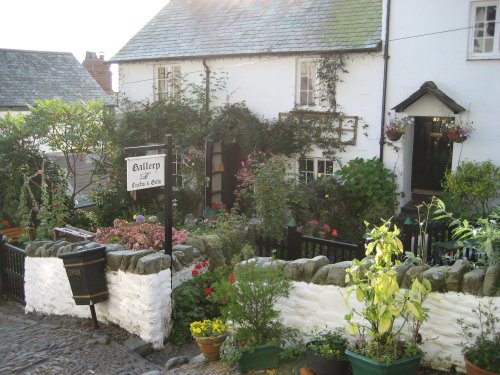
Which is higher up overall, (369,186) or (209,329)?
(369,186)

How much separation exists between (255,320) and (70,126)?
436 inches

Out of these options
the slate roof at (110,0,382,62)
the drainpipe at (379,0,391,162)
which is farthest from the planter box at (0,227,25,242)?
the drainpipe at (379,0,391,162)

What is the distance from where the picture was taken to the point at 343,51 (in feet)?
42.6

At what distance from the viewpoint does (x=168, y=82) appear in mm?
16688

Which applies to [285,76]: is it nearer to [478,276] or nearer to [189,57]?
[189,57]

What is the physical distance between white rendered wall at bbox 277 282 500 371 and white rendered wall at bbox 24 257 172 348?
7.02 ft

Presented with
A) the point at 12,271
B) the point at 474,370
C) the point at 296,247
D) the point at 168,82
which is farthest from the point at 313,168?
the point at 474,370

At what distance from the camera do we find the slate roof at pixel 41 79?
22098mm

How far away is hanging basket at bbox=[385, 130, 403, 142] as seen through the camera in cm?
1225

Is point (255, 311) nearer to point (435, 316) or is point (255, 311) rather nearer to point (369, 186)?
point (435, 316)

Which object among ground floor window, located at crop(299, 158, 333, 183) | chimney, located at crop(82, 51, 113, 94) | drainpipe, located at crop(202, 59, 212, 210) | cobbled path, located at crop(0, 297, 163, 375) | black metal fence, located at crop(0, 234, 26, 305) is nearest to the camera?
cobbled path, located at crop(0, 297, 163, 375)

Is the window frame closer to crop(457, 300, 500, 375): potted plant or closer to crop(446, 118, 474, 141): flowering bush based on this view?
crop(446, 118, 474, 141): flowering bush

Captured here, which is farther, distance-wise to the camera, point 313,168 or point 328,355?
point 313,168

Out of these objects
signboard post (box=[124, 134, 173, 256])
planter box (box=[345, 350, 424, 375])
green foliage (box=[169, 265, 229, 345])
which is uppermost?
signboard post (box=[124, 134, 173, 256])
